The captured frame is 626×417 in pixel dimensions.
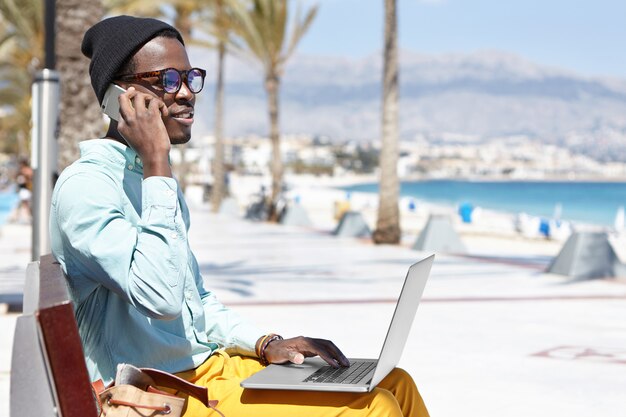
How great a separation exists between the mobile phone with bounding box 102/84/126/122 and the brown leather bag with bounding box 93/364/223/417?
0.66 metres

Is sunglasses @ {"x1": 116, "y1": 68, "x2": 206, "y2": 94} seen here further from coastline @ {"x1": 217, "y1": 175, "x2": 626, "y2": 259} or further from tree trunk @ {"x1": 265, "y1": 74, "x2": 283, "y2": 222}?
tree trunk @ {"x1": 265, "y1": 74, "x2": 283, "y2": 222}

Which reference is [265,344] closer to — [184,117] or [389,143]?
[184,117]

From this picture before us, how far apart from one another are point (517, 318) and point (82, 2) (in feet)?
16.3

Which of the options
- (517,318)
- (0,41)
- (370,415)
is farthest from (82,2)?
(0,41)

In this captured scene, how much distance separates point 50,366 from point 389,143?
51.9 ft

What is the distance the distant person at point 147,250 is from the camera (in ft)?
7.63

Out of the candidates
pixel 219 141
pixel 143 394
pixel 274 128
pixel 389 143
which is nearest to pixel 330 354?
pixel 143 394

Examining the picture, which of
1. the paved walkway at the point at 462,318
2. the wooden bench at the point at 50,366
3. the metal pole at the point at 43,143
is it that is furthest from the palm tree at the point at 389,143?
the wooden bench at the point at 50,366

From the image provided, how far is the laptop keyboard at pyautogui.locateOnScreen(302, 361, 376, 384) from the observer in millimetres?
2459

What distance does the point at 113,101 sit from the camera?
103 inches

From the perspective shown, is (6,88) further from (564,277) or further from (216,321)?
(216,321)

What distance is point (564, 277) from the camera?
12109 mm

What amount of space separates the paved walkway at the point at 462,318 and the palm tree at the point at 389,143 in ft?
4.88

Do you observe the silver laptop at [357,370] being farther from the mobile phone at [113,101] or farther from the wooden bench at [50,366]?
the mobile phone at [113,101]
